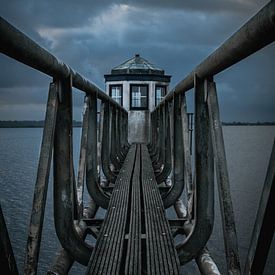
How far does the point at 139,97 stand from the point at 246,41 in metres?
18.5

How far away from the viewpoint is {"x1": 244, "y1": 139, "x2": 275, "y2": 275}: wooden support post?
1.78 meters

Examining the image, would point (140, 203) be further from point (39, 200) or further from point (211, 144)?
point (39, 200)

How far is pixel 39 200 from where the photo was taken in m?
2.60

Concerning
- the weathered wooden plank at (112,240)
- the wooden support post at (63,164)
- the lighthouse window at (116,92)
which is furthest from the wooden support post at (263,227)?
the lighthouse window at (116,92)

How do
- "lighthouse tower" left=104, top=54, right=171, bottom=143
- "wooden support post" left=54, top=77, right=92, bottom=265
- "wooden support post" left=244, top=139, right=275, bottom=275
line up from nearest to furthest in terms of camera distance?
1. "wooden support post" left=244, top=139, right=275, bottom=275
2. "wooden support post" left=54, top=77, right=92, bottom=265
3. "lighthouse tower" left=104, top=54, right=171, bottom=143

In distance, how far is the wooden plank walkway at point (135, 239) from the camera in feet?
8.97

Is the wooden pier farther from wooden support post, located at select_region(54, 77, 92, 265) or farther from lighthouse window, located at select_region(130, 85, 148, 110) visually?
lighthouse window, located at select_region(130, 85, 148, 110)

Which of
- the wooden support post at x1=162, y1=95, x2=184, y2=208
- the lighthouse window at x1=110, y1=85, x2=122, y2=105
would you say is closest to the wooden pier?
the wooden support post at x1=162, y1=95, x2=184, y2=208

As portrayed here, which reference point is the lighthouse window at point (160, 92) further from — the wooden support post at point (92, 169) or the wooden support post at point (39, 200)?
the wooden support post at point (39, 200)

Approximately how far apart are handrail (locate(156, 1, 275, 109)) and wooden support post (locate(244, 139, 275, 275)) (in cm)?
48

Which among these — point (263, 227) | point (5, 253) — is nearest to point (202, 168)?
point (263, 227)

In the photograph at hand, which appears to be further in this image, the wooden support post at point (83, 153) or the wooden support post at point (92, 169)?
the wooden support post at point (92, 169)

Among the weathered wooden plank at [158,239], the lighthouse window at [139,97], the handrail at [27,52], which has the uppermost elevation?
the lighthouse window at [139,97]

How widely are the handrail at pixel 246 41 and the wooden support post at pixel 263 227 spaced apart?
18.9 inches
